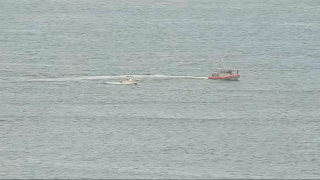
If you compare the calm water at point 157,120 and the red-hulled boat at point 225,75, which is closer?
the calm water at point 157,120

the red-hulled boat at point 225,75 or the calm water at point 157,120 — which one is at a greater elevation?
the calm water at point 157,120

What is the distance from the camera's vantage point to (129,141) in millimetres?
131500

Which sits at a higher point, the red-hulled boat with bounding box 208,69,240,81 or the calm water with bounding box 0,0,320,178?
the calm water with bounding box 0,0,320,178

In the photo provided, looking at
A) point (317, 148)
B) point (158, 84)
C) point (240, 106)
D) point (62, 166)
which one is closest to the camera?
point (62, 166)

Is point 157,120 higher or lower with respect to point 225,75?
higher

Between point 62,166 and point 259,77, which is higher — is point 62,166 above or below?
above

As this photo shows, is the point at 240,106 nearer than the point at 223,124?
No

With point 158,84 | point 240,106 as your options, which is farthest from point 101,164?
point 158,84

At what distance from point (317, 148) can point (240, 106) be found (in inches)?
1014

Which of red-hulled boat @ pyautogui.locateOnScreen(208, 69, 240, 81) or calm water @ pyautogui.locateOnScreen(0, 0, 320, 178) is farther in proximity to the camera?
red-hulled boat @ pyautogui.locateOnScreen(208, 69, 240, 81)

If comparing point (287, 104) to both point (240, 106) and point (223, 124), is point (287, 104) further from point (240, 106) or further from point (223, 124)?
point (223, 124)

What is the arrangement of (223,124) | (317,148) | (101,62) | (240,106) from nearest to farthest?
(317,148)
(223,124)
(240,106)
(101,62)

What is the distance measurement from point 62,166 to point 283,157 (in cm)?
2337

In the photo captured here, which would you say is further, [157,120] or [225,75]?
[225,75]
